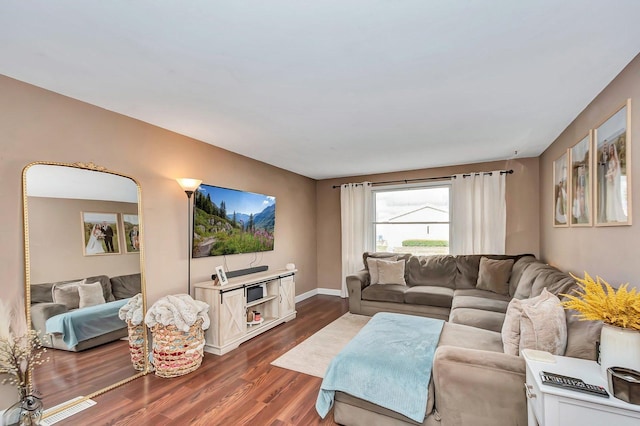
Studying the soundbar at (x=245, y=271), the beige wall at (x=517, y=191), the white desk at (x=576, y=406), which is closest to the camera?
the white desk at (x=576, y=406)

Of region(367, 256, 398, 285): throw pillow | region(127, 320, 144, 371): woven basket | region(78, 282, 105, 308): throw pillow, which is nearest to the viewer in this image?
region(78, 282, 105, 308): throw pillow

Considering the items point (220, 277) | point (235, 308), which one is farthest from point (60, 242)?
point (235, 308)

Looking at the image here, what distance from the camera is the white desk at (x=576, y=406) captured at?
3.85 ft

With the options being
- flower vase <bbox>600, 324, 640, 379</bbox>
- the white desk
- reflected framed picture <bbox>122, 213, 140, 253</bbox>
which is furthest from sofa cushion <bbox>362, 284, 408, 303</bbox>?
reflected framed picture <bbox>122, 213, 140, 253</bbox>

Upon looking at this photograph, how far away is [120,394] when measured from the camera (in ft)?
7.93

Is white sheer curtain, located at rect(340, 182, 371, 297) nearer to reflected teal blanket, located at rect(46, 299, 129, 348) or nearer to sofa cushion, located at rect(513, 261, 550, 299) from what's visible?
sofa cushion, located at rect(513, 261, 550, 299)

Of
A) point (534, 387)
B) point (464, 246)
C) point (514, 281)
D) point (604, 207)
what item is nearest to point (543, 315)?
point (534, 387)

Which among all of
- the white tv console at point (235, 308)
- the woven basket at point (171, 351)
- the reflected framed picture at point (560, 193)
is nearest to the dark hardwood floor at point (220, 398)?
the woven basket at point (171, 351)

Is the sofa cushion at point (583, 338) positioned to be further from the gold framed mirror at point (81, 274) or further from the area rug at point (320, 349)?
the gold framed mirror at point (81, 274)

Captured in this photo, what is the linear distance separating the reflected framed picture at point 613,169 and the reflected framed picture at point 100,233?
387 cm

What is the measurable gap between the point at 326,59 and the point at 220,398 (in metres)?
2.68

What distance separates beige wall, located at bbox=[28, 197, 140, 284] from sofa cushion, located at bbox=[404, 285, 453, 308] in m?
3.60

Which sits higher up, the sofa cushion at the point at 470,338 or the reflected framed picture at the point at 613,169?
the reflected framed picture at the point at 613,169

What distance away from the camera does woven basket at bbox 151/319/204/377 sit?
269 cm
